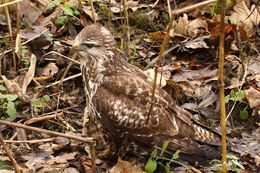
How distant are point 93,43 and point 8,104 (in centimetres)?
92

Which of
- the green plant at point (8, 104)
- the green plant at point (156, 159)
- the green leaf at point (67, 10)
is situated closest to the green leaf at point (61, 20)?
the green leaf at point (67, 10)

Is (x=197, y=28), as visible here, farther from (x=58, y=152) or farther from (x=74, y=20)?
(x=58, y=152)

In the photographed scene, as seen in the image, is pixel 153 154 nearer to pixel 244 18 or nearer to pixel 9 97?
pixel 9 97

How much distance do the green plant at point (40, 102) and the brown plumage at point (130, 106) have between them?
0.69 metres

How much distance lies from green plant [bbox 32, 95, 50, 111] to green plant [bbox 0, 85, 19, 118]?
19 cm

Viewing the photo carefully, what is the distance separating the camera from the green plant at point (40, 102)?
6.07 m

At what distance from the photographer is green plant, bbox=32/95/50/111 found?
6.07 meters

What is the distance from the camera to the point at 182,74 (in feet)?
21.4

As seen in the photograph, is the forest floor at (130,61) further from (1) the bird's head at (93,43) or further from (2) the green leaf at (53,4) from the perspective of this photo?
(1) the bird's head at (93,43)

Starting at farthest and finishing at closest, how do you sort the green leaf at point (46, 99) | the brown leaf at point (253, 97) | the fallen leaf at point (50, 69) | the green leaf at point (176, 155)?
the fallen leaf at point (50, 69), the green leaf at point (46, 99), the brown leaf at point (253, 97), the green leaf at point (176, 155)

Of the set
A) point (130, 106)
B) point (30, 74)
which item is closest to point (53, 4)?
point (30, 74)

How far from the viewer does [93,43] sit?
18.2 feet

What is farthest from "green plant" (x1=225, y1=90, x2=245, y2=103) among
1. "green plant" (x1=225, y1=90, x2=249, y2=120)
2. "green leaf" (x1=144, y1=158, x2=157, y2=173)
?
"green leaf" (x1=144, y1=158, x2=157, y2=173)

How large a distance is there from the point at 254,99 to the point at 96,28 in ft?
5.33
